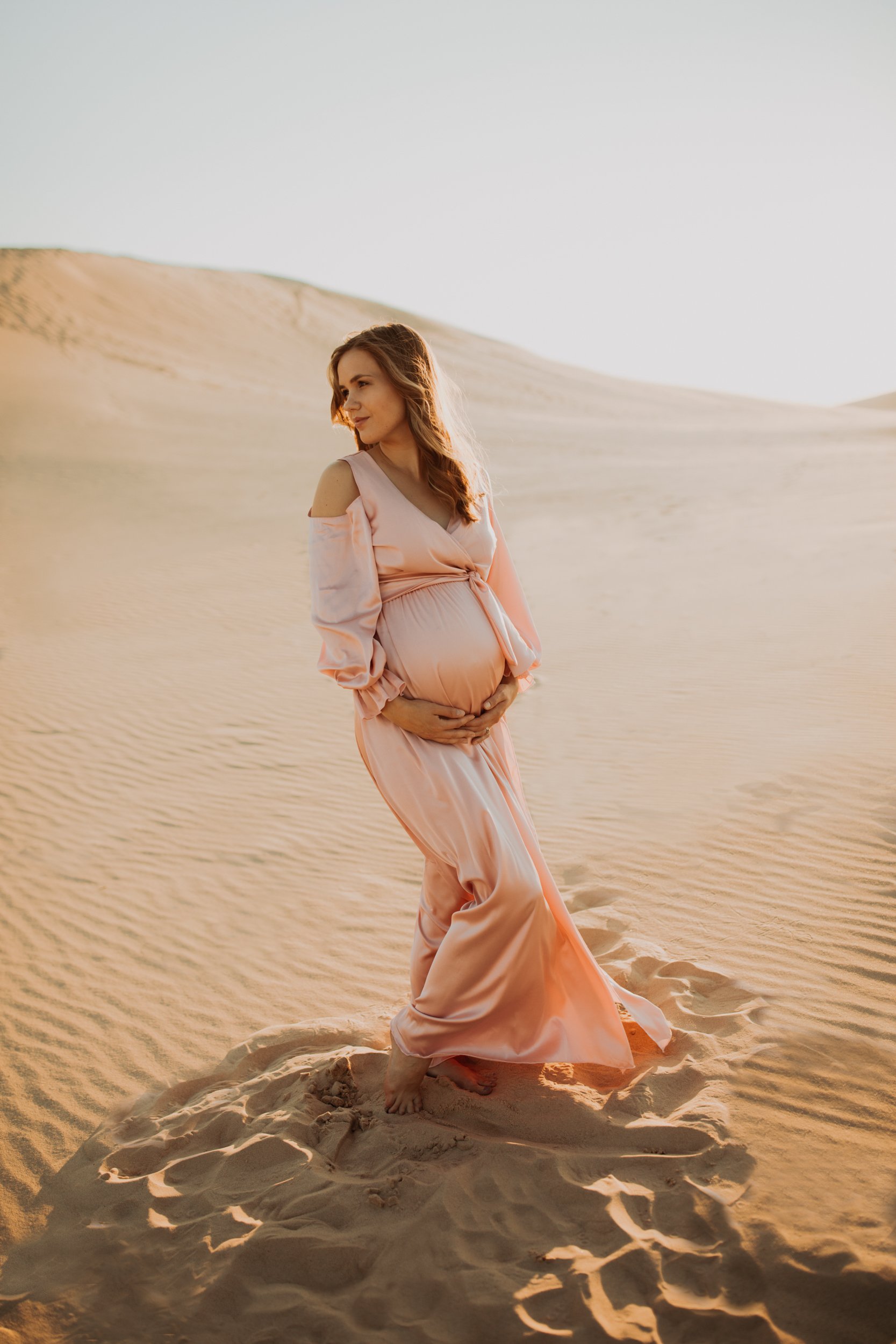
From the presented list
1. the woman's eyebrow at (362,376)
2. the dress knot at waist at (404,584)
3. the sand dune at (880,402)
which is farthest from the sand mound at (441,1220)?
the sand dune at (880,402)

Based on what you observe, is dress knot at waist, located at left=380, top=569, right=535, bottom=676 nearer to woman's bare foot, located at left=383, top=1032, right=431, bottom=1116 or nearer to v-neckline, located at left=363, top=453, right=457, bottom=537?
v-neckline, located at left=363, top=453, right=457, bottom=537

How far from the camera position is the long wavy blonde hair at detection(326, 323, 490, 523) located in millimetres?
2809

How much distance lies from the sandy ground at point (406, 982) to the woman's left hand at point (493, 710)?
1166 millimetres

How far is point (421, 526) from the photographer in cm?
278

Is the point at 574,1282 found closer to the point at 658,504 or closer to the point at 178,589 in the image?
the point at 178,589

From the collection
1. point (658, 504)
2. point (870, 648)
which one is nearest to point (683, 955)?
point (870, 648)

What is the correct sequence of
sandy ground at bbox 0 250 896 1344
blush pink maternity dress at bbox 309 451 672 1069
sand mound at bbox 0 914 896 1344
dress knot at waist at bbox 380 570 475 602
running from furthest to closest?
dress knot at waist at bbox 380 570 475 602 → blush pink maternity dress at bbox 309 451 672 1069 → sandy ground at bbox 0 250 896 1344 → sand mound at bbox 0 914 896 1344

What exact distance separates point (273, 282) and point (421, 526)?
57663mm

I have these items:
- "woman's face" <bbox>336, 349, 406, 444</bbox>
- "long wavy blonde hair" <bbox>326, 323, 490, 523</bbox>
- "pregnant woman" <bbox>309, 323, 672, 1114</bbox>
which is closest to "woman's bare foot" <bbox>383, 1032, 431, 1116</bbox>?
"pregnant woman" <bbox>309, 323, 672, 1114</bbox>

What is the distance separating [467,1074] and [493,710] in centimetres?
122

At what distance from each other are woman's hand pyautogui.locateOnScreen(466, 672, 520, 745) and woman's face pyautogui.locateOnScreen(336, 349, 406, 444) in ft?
2.86

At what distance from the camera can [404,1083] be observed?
2863mm

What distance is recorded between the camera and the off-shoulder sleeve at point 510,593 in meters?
3.17

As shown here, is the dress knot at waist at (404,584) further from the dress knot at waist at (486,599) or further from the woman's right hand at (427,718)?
the woman's right hand at (427,718)
